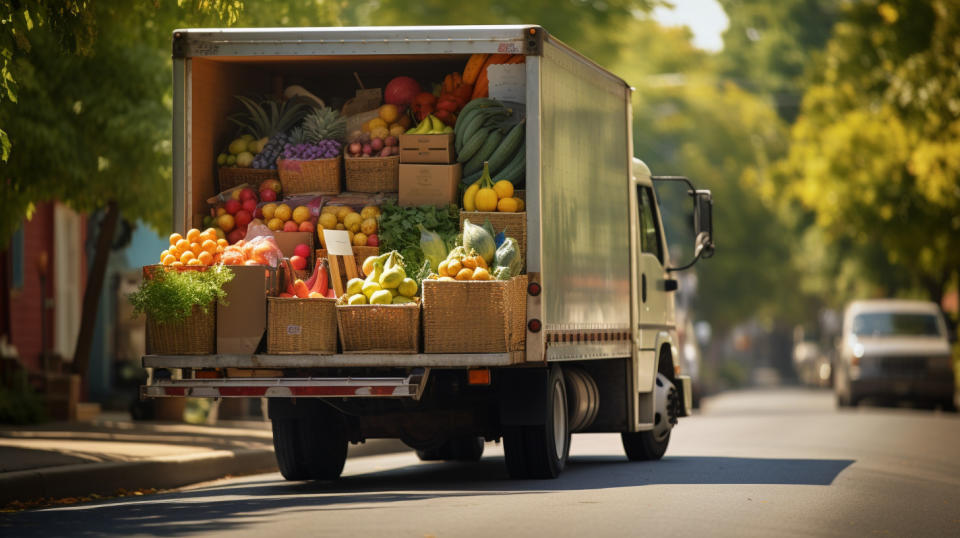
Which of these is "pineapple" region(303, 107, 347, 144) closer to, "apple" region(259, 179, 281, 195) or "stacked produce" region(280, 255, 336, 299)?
"apple" region(259, 179, 281, 195)

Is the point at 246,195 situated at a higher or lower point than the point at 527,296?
higher

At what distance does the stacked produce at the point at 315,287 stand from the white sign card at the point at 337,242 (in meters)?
0.13

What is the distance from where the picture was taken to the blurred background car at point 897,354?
32.1 m

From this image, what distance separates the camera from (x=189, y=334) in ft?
40.8

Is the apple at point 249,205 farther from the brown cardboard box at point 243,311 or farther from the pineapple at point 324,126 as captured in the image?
A: the brown cardboard box at point 243,311

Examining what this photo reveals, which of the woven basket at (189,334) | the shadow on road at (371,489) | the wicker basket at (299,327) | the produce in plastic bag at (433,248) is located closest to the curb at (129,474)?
the shadow on road at (371,489)

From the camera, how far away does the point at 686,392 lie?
1730 centimetres

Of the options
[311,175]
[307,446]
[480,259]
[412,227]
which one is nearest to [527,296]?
[480,259]

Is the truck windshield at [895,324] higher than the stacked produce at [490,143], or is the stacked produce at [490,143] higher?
the stacked produce at [490,143]

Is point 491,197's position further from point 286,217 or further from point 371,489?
point 371,489

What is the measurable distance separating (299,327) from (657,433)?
210 inches

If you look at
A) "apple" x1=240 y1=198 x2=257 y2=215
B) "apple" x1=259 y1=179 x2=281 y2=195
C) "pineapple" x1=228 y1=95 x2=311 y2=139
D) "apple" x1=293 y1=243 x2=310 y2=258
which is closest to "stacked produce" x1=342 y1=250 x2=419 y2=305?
"apple" x1=293 y1=243 x2=310 y2=258

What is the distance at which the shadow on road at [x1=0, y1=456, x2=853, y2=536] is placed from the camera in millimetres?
10734

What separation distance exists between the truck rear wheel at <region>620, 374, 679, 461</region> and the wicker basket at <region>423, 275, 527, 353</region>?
429 centimetres
